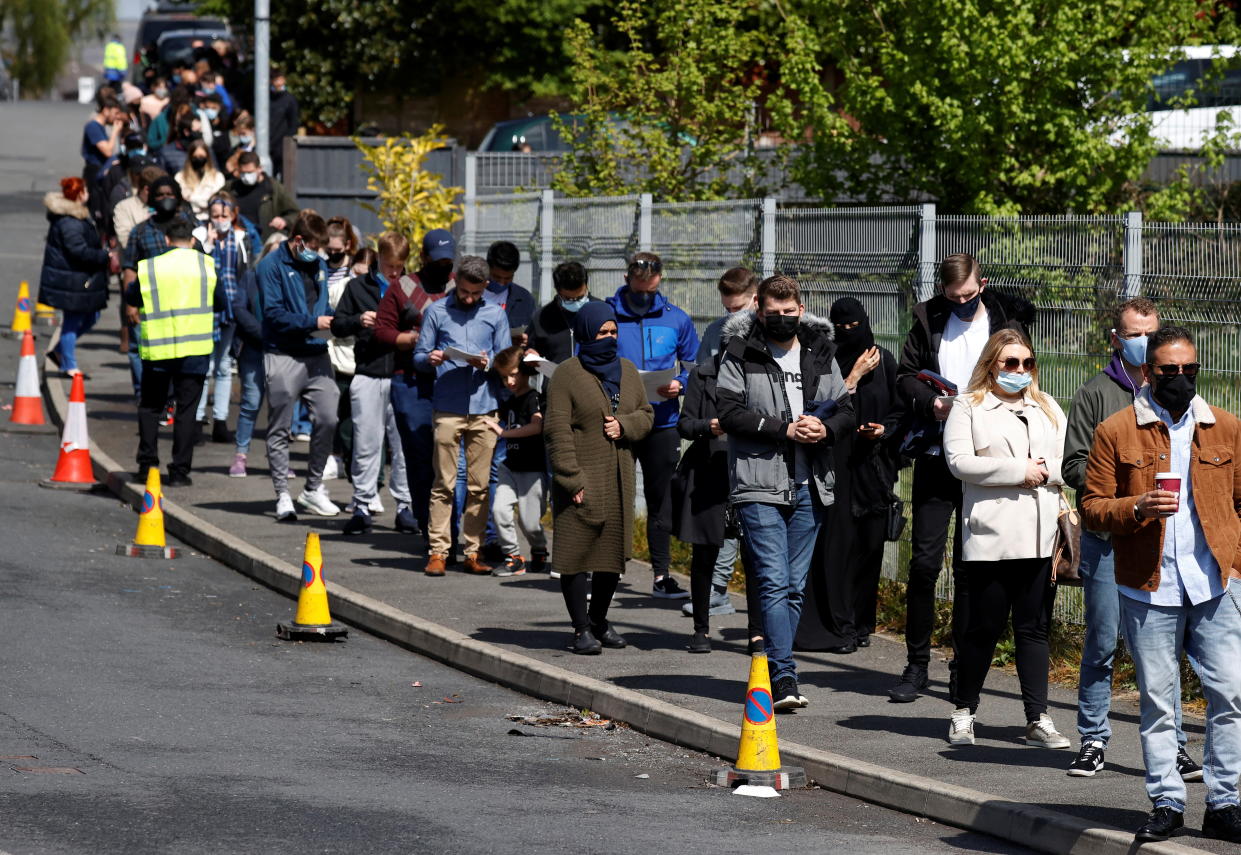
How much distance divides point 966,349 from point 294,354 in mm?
6622

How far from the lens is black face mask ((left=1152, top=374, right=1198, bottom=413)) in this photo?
23.6 ft

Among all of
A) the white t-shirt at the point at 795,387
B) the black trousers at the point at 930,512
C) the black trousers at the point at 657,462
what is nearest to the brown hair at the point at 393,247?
→ the black trousers at the point at 657,462

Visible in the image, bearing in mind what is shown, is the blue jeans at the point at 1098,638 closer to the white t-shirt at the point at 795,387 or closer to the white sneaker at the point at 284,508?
the white t-shirt at the point at 795,387

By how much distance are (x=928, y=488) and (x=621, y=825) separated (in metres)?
2.94

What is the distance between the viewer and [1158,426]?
725 centimetres

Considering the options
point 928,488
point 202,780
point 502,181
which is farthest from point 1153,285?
point 502,181

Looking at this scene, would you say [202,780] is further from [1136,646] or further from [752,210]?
[752,210]

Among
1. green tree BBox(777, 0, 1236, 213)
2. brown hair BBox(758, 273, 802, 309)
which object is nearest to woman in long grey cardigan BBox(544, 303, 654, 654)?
brown hair BBox(758, 273, 802, 309)

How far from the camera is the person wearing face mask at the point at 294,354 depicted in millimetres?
14797

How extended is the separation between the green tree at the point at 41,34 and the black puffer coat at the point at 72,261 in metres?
74.4

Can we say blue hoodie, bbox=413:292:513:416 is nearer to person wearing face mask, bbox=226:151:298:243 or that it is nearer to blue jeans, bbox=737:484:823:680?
blue jeans, bbox=737:484:823:680

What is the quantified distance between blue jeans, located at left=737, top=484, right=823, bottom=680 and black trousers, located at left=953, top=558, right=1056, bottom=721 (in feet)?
3.01

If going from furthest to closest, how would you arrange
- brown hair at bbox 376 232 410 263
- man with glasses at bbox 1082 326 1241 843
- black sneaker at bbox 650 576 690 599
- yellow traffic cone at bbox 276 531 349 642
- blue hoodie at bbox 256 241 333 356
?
blue hoodie at bbox 256 241 333 356 < brown hair at bbox 376 232 410 263 < black sneaker at bbox 650 576 690 599 < yellow traffic cone at bbox 276 531 349 642 < man with glasses at bbox 1082 326 1241 843

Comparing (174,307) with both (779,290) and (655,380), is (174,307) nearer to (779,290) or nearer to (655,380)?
(655,380)
